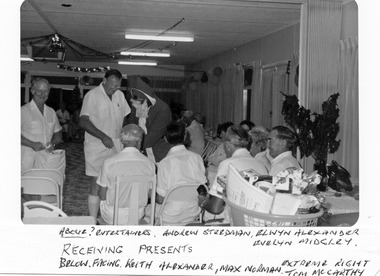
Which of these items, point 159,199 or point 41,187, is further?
point 159,199

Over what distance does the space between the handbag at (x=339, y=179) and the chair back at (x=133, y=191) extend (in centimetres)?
127

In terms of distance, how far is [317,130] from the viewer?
5.07m

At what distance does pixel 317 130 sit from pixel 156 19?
13.4 ft

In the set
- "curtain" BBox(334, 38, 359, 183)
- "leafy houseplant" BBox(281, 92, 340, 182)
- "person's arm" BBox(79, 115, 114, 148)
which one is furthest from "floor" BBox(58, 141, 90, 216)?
"curtain" BBox(334, 38, 359, 183)

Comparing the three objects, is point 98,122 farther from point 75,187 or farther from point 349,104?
point 75,187

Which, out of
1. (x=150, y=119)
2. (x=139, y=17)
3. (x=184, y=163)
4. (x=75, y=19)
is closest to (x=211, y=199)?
(x=184, y=163)

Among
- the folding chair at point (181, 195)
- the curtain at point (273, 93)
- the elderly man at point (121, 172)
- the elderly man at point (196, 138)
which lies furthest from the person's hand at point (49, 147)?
the curtain at point (273, 93)

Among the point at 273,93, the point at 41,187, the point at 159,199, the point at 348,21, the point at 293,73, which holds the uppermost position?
the point at 348,21

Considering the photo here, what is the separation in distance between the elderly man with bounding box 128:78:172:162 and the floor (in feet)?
4.16

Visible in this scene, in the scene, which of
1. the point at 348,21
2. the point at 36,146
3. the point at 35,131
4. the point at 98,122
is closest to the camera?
the point at 36,146

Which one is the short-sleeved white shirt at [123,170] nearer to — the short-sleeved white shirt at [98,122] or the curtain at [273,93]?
the short-sleeved white shirt at [98,122]

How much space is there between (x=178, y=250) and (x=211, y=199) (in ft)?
3.11

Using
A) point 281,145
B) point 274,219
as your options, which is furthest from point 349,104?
point 274,219
